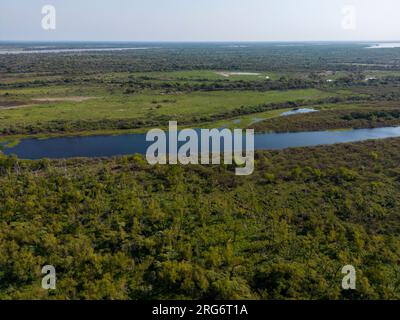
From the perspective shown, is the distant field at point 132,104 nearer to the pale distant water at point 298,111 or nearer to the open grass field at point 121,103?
the open grass field at point 121,103

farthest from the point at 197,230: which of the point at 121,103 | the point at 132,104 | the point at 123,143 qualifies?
the point at 121,103

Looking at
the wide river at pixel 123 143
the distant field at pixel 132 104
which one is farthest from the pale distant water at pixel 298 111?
the wide river at pixel 123 143

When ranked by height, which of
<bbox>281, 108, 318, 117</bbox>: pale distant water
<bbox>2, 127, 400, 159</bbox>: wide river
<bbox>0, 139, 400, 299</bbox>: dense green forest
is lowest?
<bbox>0, 139, 400, 299</bbox>: dense green forest

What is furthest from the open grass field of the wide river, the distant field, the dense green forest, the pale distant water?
the dense green forest

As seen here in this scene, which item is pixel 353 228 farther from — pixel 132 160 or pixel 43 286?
pixel 132 160

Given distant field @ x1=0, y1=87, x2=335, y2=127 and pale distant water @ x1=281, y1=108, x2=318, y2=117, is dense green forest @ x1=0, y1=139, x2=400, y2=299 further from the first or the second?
pale distant water @ x1=281, y1=108, x2=318, y2=117

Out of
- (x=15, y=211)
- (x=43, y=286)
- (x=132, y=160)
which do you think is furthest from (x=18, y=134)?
(x=43, y=286)
